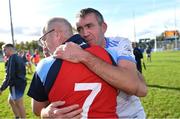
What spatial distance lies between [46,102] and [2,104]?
35.0 feet

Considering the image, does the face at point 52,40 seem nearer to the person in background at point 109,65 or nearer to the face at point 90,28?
the person in background at point 109,65

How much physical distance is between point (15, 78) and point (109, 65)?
669 centimetres

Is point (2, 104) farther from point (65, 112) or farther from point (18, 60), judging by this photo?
point (65, 112)

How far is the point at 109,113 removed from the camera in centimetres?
271

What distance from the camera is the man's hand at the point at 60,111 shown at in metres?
2.66

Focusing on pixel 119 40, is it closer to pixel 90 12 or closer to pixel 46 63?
pixel 90 12

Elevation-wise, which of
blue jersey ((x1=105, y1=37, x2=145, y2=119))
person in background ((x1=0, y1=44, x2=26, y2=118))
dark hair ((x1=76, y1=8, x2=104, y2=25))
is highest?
Answer: dark hair ((x1=76, y1=8, x2=104, y2=25))

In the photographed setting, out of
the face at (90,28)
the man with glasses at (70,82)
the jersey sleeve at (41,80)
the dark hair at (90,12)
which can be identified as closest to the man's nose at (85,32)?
the face at (90,28)

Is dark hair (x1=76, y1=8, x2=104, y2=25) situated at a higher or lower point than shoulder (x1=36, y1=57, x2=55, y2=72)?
higher

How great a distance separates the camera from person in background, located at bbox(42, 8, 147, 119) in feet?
8.77

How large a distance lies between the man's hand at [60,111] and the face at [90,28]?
0.82m

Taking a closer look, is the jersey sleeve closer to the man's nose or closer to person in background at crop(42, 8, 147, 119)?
person in background at crop(42, 8, 147, 119)

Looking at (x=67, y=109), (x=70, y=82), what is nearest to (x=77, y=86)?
(x=70, y=82)

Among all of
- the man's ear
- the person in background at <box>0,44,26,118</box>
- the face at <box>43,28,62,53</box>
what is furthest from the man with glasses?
the person in background at <box>0,44,26,118</box>
